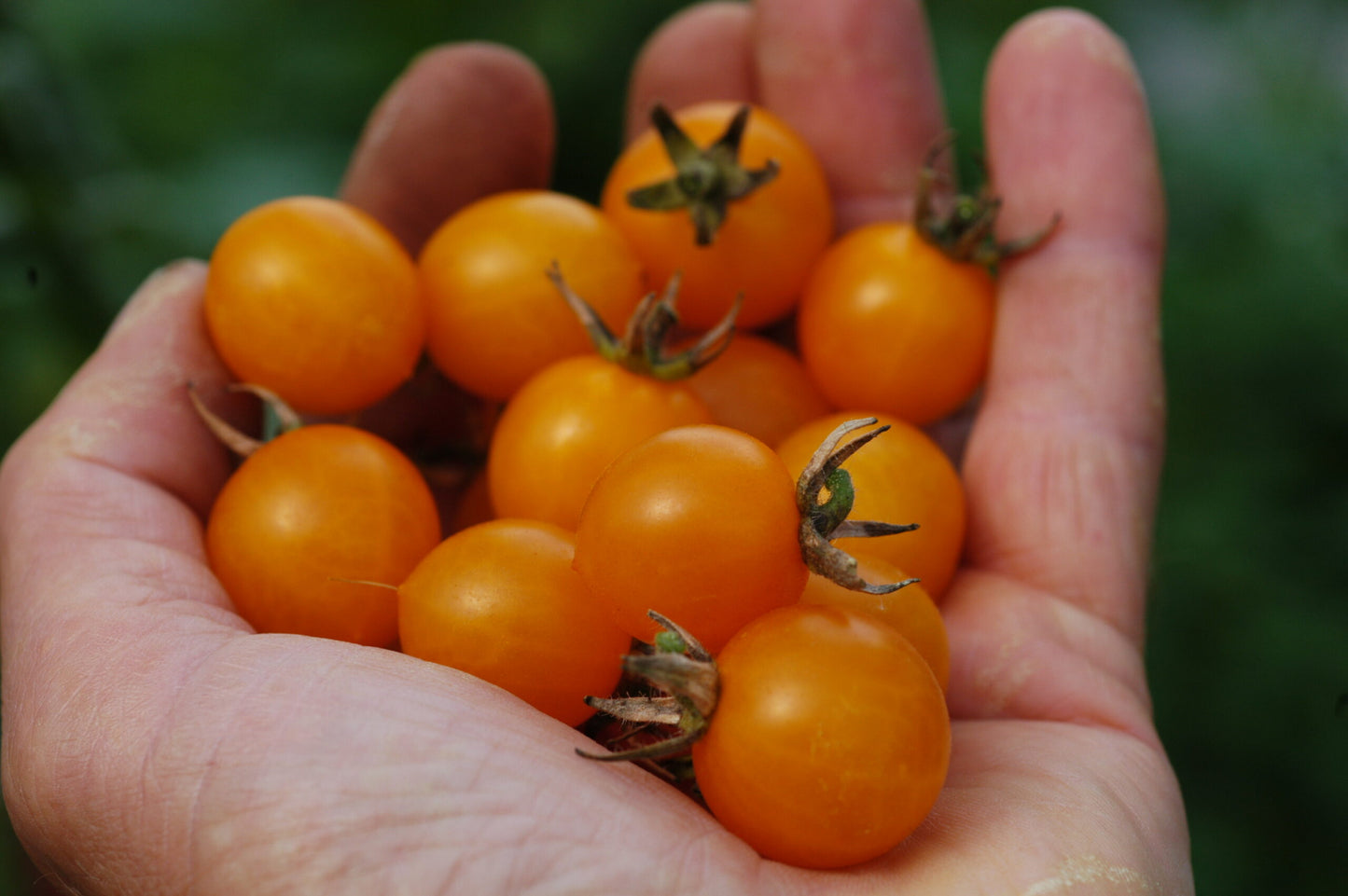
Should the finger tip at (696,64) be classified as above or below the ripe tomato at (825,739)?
Result: above

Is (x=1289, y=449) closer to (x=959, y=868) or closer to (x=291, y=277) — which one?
(x=959, y=868)

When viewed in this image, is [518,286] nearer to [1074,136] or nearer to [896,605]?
[896,605]

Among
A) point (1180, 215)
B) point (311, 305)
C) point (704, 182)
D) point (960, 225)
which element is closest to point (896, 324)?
point (960, 225)

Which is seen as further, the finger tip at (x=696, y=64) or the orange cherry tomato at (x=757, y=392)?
the finger tip at (x=696, y=64)

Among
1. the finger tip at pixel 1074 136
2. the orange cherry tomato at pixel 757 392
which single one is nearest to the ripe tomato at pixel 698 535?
the orange cherry tomato at pixel 757 392

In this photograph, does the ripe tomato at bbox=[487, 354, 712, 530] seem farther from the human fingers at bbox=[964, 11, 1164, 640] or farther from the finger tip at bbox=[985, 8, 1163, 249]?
the finger tip at bbox=[985, 8, 1163, 249]

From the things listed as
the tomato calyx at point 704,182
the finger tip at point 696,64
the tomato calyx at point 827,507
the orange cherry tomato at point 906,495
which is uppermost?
the finger tip at point 696,64

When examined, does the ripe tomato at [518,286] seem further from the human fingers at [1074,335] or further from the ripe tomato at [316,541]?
the human fingers at [1074,335]
